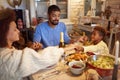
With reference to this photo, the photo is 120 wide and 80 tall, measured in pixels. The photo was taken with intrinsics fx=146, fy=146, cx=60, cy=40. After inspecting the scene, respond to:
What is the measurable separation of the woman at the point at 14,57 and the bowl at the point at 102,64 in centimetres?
28

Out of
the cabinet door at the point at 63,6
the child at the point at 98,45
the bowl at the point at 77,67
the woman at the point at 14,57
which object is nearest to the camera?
the woman at the point at 14,57

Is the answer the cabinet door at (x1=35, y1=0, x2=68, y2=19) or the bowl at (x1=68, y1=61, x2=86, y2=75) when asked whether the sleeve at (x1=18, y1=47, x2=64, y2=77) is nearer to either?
the bowl at (x1=68, y1=61, x2=86, y2=75)

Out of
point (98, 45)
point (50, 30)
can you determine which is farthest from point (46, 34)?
point (98, 45)

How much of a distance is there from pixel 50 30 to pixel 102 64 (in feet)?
Answer: 4.04

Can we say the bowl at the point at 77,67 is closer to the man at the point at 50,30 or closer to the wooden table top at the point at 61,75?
the wooden table top at the point at 61,75

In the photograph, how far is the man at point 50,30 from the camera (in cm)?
215

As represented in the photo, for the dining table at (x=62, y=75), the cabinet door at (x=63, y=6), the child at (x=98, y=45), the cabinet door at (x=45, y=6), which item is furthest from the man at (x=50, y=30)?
the cabinet door at (x=63, y=6)

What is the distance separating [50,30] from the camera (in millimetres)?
2207

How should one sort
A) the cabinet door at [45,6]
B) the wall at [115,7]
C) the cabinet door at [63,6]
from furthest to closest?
the cabinet door at [63,6] < the cabinet door at [45,6] < the wall at [115,7]

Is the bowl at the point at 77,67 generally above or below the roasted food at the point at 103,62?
below

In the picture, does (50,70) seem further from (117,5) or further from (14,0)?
(14,0)

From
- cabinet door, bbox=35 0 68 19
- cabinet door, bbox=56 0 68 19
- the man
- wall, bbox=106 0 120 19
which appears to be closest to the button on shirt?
the man

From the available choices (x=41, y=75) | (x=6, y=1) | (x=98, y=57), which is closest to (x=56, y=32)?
(x=98, y=57)

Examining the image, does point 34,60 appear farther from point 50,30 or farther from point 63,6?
point 63,6
